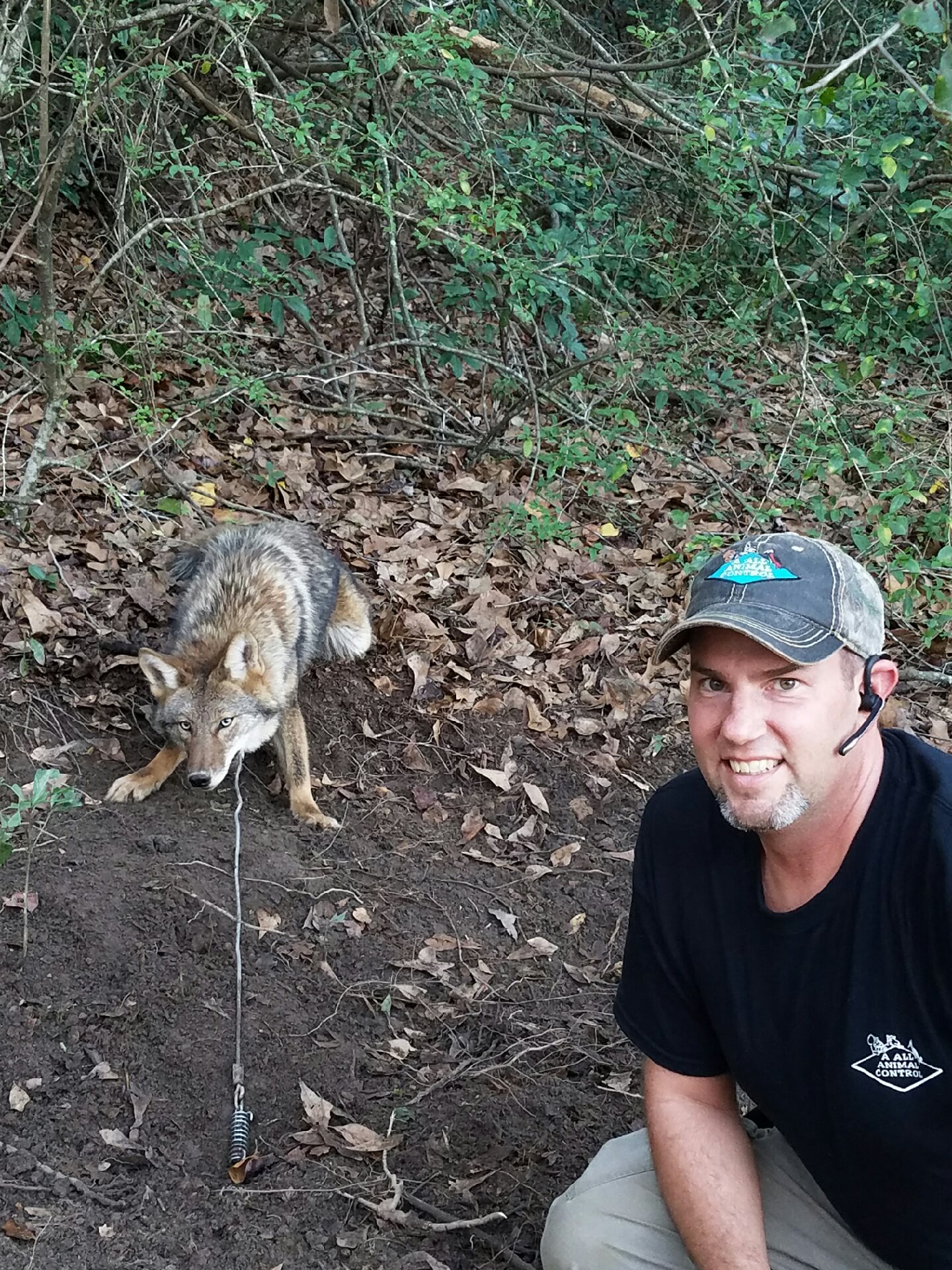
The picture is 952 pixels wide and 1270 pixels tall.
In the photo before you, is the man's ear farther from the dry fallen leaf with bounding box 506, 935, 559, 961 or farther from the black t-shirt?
the dry fallen leaf with bounding box 506, 935, 559, 961

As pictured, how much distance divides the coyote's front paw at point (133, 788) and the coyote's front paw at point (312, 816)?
28.9 inches

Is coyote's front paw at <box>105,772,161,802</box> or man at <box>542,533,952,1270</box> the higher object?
man at <box>542,533,952,1270</box>

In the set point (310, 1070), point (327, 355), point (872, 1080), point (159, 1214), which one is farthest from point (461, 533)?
point (872, 1080)

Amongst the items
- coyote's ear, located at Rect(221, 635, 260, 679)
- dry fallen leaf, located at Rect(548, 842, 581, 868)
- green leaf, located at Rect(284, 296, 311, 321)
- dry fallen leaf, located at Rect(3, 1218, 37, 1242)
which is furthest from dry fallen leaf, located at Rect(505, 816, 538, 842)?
green leaf, located at Rect(284, 296, 311, 321)

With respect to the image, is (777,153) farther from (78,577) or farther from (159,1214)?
A: (159,1214)

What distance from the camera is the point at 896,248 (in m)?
9.40

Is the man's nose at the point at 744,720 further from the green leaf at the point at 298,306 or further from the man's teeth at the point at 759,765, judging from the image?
the green leaf at the point at 298,306

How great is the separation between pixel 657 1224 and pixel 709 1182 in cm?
32

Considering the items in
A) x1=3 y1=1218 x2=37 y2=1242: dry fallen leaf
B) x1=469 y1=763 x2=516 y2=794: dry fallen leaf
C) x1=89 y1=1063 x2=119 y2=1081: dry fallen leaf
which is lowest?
x1=469 y1=763 x2=516 y2=794: dry fallen leaf

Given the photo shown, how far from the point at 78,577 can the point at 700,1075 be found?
16.2 ft

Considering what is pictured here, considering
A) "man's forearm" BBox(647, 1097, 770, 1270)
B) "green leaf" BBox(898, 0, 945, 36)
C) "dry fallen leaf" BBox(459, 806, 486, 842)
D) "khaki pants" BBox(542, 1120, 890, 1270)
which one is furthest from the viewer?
"dry fallen leaf" BBox(459, 806, 486, 842)

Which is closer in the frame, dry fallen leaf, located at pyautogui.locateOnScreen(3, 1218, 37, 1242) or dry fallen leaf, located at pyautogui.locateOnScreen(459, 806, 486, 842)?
dry fallen leaf, located at pyautogui.locateOnScreen(3, 1218, 37, 1242)

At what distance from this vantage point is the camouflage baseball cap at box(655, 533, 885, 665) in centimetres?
255

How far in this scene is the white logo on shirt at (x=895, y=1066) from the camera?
2441 millimetres
